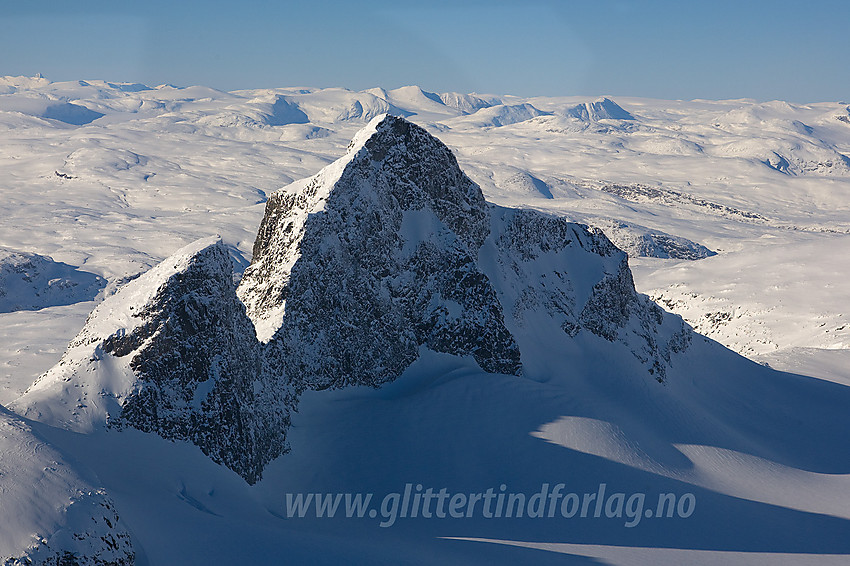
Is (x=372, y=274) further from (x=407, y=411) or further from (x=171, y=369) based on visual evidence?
(x=171, y=369)

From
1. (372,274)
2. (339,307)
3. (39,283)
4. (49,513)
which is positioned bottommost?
(39,283)

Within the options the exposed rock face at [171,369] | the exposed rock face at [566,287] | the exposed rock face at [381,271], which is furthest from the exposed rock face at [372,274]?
the exposed rock face at [171,369]

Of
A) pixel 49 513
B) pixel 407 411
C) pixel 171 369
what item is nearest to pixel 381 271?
pixel 407 411

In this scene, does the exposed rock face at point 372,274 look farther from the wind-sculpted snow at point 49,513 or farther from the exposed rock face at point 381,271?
the wind-sculpted snow at point 49,513

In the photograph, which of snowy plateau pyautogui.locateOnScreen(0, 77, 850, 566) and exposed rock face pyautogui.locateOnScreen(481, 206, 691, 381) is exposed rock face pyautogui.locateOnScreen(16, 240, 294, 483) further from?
exposed rock face pyautogui.locateOnScreen(481, 206, 691, 381)

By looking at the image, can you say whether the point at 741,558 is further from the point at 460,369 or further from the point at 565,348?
the point at 565,348

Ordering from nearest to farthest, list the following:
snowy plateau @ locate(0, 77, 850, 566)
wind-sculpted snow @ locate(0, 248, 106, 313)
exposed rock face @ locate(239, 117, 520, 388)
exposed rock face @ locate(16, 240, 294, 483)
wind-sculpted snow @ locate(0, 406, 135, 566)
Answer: wind-sculpted snow @ locate(0, 406, 135, 566) < snowy plateau @ locate(0, 77, 850, 566) < exposed rock face @ locate(16, 240, 294, 483) < exposed rock face @ locate(239, 117, 520, 388) < wind-sculpted snow @ locate(0, 248, 106, 313)

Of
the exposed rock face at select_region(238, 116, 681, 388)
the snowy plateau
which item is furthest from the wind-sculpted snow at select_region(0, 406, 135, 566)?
the exposed rock face at select_region(238, 116, 681, 388)

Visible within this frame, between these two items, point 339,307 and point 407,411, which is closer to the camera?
point 407,411
